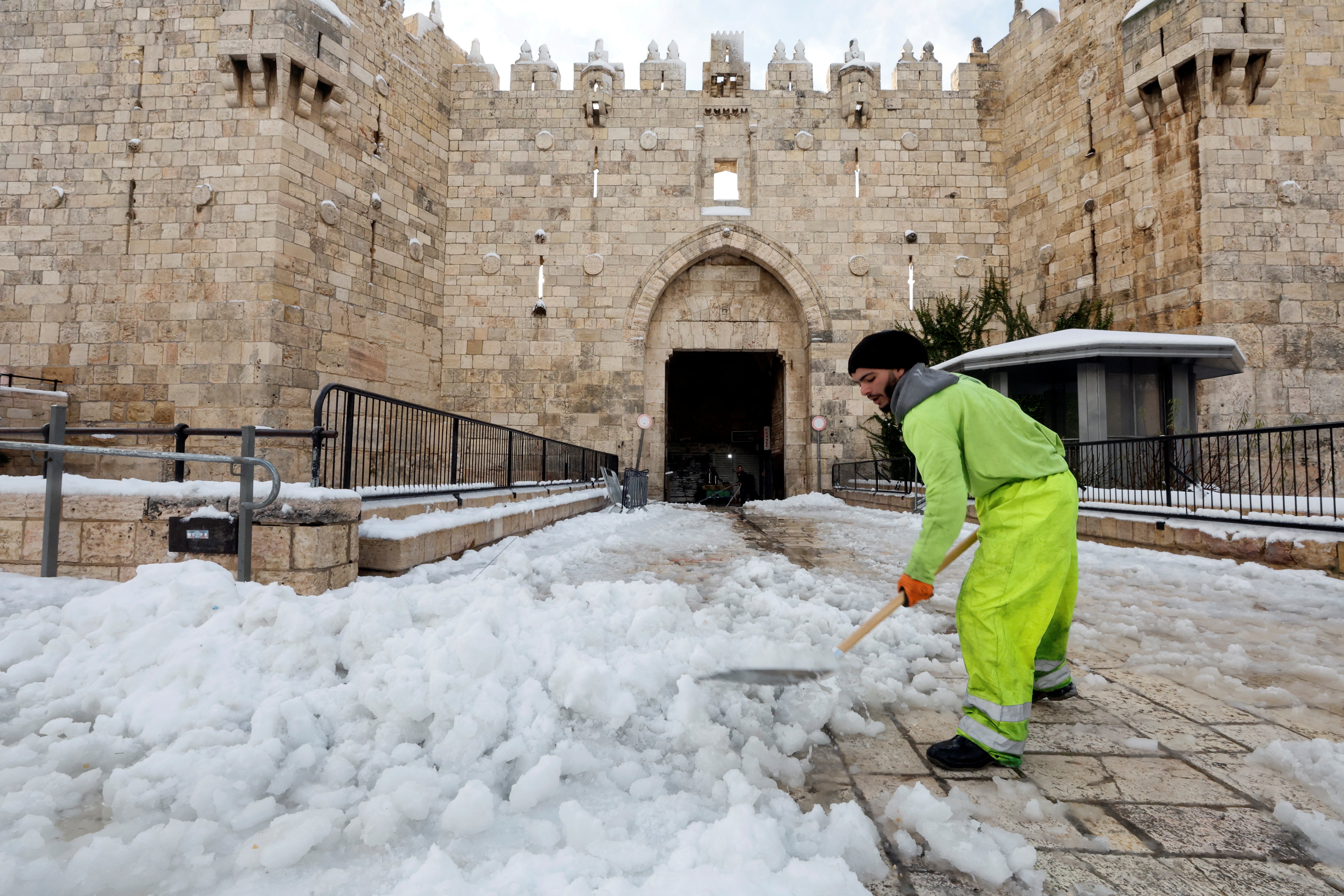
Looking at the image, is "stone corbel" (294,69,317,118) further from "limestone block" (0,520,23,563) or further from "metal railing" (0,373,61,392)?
"limestone block" (0,520,23,563)

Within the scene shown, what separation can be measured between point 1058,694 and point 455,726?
2.58 meters

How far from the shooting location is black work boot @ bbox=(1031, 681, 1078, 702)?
105 inches

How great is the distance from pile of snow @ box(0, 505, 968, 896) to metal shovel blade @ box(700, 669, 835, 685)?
0.09 meters

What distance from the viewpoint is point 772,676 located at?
7.91 ft

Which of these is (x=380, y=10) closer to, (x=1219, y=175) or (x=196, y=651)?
(x=196, y=651)

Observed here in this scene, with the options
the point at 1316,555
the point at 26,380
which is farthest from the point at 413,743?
the point at 26,380

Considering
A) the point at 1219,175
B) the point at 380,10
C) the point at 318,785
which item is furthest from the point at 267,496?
the point at 1219,175

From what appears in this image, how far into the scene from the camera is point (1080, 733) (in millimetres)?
2330

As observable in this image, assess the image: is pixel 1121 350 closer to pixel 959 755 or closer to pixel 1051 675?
pixel 1051 675

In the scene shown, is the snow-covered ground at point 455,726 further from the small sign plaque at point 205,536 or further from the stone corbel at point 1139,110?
the stone corbel at point 1139,110

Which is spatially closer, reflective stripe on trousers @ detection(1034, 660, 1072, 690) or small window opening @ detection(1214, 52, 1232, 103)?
reflective stripe on trousers @ detection(1034, 660, 1072, 690)

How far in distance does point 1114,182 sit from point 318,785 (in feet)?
59.0

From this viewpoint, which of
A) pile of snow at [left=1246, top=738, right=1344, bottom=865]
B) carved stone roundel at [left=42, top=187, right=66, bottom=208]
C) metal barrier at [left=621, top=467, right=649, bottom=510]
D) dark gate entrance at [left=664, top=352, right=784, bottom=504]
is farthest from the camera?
dark gate entrance at [left=664, top=352, right=784, bottom=504]

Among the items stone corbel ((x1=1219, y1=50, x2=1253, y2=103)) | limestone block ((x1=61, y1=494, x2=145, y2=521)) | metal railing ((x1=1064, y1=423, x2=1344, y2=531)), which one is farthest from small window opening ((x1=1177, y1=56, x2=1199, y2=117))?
limestone block ((x1=61, y1=494, x2=145, y2=521))
